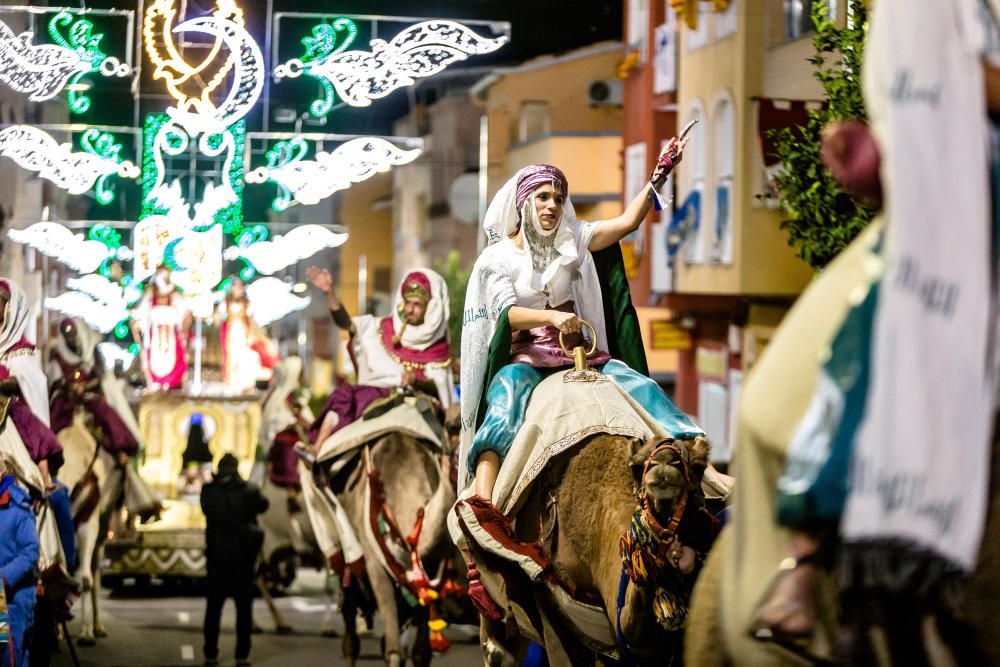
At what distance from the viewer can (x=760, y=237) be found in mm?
25266

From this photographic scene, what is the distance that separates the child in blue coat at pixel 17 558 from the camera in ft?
35.6

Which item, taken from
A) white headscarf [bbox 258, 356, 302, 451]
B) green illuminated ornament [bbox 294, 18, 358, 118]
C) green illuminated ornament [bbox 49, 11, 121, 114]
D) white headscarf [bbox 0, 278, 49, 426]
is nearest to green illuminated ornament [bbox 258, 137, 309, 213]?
green illuminated ornament [bbox 294, 18, 358, 118]

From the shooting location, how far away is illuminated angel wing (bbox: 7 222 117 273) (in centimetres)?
1666

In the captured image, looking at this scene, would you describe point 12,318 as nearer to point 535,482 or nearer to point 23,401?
point 23,401

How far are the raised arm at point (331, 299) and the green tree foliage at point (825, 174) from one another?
3596mm

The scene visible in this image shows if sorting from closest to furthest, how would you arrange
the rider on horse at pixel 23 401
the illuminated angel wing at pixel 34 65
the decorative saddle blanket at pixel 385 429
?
1. the rider on horse at pixel 23 401
2. the decorative saddle blanket at pixel 385 429
3. the illuminated angel wing at pixel 34 65

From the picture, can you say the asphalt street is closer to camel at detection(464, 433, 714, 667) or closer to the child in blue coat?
the child in blue coat

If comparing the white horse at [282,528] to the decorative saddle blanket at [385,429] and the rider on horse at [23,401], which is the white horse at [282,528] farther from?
the rider on horse at [23,401]

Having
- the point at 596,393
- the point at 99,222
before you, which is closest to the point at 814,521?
the point at 596,393

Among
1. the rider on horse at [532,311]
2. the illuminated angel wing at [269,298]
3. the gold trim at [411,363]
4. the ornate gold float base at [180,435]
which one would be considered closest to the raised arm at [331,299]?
the gold trim at [411,363]

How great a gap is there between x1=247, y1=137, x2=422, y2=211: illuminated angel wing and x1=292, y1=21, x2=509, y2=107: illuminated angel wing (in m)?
0.71

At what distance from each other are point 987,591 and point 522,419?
502cm

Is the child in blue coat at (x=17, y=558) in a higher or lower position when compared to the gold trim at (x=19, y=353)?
lower

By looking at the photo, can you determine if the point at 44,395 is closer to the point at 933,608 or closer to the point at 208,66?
the point at 208,66
